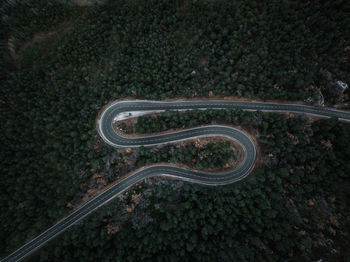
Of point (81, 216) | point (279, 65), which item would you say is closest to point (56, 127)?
point (81, 216)

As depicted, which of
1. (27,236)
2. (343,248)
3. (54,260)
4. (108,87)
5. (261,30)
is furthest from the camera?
(108,87)

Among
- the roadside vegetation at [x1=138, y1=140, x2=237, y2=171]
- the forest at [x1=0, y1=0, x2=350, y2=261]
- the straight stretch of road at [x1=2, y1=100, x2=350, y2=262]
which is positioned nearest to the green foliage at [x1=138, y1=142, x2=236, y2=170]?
the roadside vegetation at [x1=138, y1=140, x2=237, y2=171]

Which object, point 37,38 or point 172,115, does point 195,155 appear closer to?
point 172,115

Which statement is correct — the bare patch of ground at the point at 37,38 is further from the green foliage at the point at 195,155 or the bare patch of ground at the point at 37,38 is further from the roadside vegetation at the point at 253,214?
the roadside vegetation at the point at 253,214

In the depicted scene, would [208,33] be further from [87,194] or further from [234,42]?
[87,194]

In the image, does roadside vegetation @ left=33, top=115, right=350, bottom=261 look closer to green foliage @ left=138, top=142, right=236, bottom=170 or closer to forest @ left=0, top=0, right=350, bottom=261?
forest @ left=0, top=0, right=350, bottom=261

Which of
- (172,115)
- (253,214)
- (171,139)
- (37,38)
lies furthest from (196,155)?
(37,38)

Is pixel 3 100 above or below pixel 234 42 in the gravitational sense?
below
